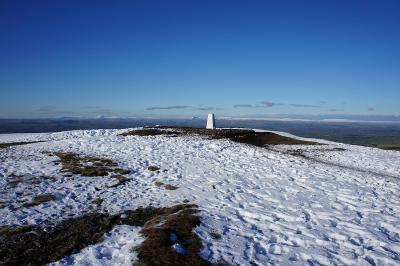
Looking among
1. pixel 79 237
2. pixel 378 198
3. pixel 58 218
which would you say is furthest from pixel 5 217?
pixel 378 198

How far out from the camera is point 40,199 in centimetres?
1233

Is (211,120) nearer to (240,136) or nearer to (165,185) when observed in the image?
(240,136)

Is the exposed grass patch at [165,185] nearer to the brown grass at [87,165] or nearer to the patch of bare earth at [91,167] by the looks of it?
the patch of bare earth at [91,167]

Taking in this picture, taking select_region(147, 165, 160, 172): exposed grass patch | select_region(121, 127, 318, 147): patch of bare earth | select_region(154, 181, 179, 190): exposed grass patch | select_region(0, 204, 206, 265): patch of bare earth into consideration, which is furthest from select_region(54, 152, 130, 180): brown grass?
select_region(121, 127, 318, 147): patch of bare earth

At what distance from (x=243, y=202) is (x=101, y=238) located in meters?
5.50

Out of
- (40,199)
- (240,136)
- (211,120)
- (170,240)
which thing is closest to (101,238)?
(170,240)

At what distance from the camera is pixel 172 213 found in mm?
11023

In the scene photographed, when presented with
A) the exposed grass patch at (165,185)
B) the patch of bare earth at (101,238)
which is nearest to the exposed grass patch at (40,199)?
the patch of bare earth at (101,238)

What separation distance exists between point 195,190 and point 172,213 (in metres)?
2.98

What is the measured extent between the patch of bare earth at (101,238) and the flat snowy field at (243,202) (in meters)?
0.34

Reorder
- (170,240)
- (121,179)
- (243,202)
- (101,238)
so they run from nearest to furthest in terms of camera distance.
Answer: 1. (170,240)
2. (101,238)
3. (243,202)
4. (121,179)

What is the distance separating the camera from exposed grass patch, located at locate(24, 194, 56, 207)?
38.6 ft

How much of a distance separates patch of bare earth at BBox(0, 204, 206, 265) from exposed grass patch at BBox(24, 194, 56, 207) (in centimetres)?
213

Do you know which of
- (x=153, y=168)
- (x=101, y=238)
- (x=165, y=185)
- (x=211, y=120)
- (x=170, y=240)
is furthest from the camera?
(x=211, y=120)
